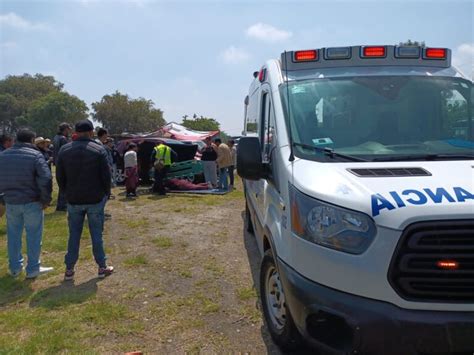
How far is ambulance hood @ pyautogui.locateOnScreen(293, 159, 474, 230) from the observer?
7.39ft

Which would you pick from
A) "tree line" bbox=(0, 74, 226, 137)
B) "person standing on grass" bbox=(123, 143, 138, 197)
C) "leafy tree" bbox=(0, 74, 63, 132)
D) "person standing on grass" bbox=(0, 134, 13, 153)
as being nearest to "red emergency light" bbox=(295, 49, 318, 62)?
"person standing on grass" bbox=(0, 134, 13, 153)

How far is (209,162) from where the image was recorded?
13.2 m

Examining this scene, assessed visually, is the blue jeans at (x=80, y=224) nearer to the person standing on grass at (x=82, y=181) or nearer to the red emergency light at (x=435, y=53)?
the person standing on grass at (x=82, y=181)

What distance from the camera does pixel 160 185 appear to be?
12.4 m

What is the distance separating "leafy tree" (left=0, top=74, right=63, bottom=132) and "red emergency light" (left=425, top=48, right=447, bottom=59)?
78.9m

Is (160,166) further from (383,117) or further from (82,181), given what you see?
(383,117)

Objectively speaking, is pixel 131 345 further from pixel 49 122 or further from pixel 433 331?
pixel 49 122

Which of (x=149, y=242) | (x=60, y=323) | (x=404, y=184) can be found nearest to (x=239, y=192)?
(x=149, y=242)

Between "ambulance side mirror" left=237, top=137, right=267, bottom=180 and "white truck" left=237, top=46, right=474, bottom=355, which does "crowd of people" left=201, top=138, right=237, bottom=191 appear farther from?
"ambulance side mirror" left=237, top=137, right=267, bottom=180

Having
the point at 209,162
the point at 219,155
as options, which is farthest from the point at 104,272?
the point at 209,162

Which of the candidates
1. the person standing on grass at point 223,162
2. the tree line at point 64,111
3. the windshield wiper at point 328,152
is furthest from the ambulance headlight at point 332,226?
the tree line at point 64,111

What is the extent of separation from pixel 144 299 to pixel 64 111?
68.4m

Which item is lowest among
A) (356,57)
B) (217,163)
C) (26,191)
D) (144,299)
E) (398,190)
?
(144,299)

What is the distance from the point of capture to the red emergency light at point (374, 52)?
387 centimetres
